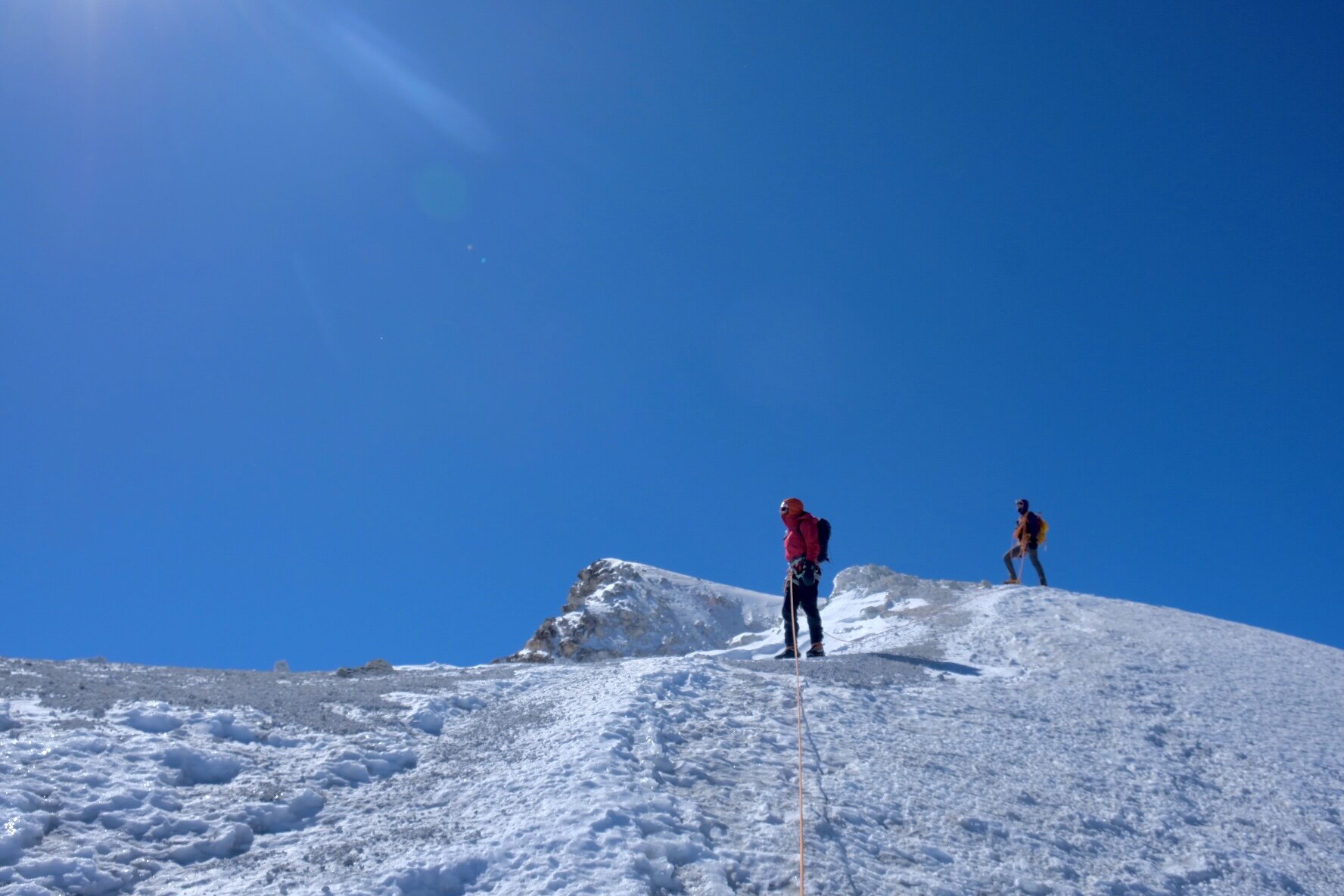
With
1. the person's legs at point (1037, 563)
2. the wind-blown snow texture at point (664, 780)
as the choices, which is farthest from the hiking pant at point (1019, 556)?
the wind-blown snow texture at point (664, 780)

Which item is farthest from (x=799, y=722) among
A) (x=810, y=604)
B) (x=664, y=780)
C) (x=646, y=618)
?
(x=646, y=618)

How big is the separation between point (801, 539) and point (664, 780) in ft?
25.1

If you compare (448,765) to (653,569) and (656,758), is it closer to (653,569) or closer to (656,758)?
(656,758)

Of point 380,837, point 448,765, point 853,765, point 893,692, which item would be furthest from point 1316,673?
point 380,837

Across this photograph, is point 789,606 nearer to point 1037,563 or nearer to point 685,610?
point 1037,563

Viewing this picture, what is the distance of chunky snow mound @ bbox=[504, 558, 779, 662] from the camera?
35094 millimetres

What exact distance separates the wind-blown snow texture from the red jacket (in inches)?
85.1

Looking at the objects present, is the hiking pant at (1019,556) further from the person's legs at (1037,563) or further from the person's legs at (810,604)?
the person's legs at (810,604)

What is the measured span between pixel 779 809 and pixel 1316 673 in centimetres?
1214

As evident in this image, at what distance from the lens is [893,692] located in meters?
10.7

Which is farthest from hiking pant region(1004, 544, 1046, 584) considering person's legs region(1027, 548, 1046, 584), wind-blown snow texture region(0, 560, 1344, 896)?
wind-blown snow texture region(0, 560, 1344, 896)

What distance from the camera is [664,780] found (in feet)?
23.2

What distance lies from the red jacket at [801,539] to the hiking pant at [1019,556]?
9.52 metres

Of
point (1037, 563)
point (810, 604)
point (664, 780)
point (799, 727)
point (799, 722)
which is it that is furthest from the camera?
point (1037, 563)
